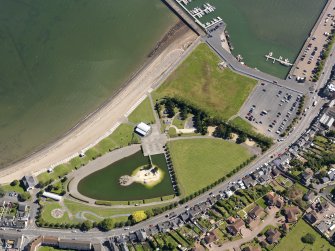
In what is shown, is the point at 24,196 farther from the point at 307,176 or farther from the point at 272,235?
the point at 307,176

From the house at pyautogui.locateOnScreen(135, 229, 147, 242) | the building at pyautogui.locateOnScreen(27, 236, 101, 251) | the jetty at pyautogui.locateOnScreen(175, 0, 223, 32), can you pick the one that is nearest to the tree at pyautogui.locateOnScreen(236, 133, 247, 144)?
the house at pyautogui.locateOnScreen(135, 229, 147, 242)

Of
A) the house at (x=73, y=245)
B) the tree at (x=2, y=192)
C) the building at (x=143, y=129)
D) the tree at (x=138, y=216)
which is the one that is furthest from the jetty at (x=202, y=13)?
the tree at (x=2, y=192)

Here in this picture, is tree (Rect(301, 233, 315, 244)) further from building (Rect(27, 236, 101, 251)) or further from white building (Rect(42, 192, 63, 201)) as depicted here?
white building (Rect(42, 192, 63, 201))

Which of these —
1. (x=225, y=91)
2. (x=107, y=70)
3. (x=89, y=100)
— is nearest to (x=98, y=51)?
(x=107, y=70)

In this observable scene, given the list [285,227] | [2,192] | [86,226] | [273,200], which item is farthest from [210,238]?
[2,192]

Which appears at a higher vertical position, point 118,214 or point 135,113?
point 135,113

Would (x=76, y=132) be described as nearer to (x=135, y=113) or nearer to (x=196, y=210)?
(x=135, y=113)

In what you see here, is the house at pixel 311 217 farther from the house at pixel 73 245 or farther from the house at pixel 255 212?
the house at pixel 73 245
